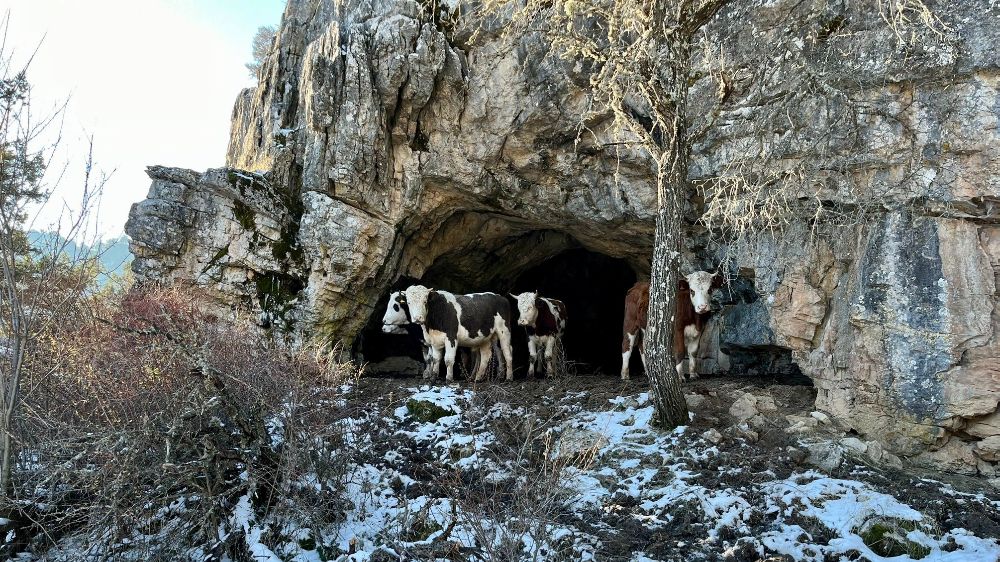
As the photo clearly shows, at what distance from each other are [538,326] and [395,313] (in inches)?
111

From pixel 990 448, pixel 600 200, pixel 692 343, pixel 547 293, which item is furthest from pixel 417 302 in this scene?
pixel 990 448

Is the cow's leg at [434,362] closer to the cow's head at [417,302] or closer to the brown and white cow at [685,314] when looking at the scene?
the cow's head at [417,302]

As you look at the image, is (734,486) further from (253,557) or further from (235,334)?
(235,334)

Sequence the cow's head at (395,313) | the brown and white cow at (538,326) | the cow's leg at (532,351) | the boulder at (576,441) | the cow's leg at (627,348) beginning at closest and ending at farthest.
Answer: the boulder at (576,441) < the cow's leg at (627,348) < the cow's head at (395,313) < the brown and white cow at (538,326) < the cow's leg at (532,351)

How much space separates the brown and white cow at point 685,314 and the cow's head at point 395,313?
4.13 meters

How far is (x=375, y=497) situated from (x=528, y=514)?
88.4 inches

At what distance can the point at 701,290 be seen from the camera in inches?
397

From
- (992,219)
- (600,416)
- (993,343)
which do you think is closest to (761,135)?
(992,219)

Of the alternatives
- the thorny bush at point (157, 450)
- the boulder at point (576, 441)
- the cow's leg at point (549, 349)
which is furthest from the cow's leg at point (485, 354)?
the thorny bush at point (157, 450)

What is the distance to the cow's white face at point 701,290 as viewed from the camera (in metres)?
10.0

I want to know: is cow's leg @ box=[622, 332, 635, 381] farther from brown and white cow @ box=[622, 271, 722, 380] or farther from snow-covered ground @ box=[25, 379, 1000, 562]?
snow-covered ground @ box=[25, 379, 1000, 562]

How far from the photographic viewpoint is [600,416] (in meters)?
7.98

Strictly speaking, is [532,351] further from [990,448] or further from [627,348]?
[990,448]

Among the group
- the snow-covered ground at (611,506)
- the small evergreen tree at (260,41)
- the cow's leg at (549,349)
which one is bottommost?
the snow-covered ground at (611,506)
